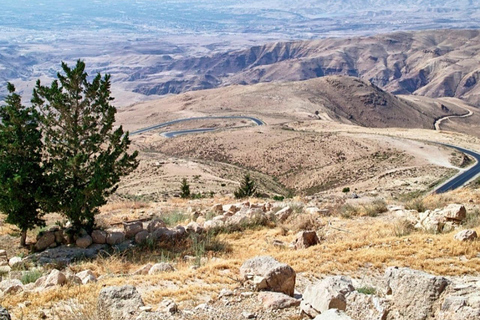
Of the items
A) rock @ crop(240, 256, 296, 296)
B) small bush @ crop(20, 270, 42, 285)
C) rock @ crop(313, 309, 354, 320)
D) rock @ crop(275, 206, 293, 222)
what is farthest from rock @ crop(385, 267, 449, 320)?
rock @ crop(275, 206, 293, 222)

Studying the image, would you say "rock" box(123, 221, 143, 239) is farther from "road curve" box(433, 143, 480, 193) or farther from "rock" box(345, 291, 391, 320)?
"road curve" box(433, 143, 480, 193)

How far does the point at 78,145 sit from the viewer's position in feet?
49.4

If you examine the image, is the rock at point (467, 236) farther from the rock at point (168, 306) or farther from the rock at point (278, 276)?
the rock at point (168, 306)

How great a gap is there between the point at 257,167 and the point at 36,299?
153 feet

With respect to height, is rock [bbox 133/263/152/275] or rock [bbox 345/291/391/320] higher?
rock [bbox 345/291/391/320]

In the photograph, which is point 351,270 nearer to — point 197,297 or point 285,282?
point 285,282

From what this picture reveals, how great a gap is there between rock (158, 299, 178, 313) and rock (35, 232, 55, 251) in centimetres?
796

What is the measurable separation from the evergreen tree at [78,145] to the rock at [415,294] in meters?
10.1

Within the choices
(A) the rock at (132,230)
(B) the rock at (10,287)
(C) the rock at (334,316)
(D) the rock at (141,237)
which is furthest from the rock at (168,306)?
(A) the rock at (132,230)

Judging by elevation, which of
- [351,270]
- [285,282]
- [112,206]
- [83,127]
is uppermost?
[83,127]

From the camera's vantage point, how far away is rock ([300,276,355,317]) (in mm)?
6992

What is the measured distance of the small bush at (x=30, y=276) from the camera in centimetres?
1068

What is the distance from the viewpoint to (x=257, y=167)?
179ft

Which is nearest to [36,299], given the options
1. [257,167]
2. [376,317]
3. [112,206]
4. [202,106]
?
[376,317]
